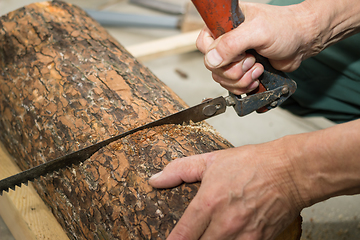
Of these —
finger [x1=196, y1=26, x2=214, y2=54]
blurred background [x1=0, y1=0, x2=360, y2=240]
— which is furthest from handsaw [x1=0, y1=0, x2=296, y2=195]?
blurred background [x1=0, y1=0, x2=360, y2=240]

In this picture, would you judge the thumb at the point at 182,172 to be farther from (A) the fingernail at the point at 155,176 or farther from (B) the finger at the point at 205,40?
(B) the finger at the point at 205,40

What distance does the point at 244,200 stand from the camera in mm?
939

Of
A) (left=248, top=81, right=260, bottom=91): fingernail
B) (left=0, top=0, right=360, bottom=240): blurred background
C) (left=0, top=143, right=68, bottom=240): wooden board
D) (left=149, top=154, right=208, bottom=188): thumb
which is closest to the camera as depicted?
(left=149, top=154, right=208, bottom=188): thumb

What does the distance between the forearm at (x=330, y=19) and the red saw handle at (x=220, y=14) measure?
1.32ft

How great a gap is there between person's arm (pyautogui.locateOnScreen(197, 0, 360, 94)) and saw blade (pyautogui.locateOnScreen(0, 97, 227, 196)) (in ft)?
0.44

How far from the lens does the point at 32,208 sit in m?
1.54

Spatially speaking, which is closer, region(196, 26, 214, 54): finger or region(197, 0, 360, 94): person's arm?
region(197, 0, 360, 94): person's arm

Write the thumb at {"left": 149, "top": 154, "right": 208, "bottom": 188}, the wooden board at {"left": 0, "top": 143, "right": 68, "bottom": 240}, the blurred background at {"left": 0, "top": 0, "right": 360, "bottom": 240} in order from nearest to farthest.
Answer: the thumb at {"left": 149, "top": 154, "right": 208, "bottom": 188}, the wooden board at {"left": 0, "top": 143, "right": 68, "bottom": 240}, the blurred background at {"left": 0, "top": 0, "right": 360, "bottom": 240}

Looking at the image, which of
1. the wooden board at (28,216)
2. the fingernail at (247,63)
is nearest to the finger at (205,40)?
the fingernail at (247,63)

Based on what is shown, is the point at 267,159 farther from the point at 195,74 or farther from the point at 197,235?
the point at 195,74

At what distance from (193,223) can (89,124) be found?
67 centimetres

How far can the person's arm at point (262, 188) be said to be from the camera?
0.91 meters

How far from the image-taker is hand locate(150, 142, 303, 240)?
934mm

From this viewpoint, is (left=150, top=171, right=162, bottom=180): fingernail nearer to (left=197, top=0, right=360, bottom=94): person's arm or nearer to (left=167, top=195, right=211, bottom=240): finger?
→ (left=167, top=195, right=211, bottom=240): finger
